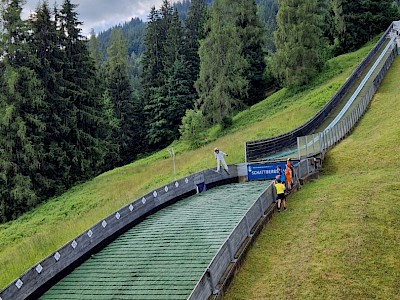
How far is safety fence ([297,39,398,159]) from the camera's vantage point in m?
24.4

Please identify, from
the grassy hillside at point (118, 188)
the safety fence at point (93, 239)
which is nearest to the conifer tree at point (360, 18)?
the grassy hillside at point (118, 188)

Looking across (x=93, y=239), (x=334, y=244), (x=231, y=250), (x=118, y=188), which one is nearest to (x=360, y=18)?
(x=118, y=188)

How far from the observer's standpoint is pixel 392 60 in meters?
45.6

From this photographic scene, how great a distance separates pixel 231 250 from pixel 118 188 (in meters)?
16.7

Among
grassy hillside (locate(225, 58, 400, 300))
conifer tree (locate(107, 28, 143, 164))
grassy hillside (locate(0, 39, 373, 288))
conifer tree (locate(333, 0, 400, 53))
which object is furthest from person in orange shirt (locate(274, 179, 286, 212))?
conifer tree (locate(333, 0, 400, 53))

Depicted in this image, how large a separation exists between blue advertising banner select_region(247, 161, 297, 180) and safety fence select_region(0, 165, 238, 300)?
1.99m

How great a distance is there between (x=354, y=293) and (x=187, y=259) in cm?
450

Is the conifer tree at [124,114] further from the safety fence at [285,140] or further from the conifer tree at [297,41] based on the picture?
the safety fence at [285,140]

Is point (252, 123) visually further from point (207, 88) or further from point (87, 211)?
point (87, 211)

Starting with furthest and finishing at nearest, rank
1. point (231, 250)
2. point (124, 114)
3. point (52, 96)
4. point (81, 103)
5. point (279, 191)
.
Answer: point (124, 114)
point (81, 103)
point (52, 96)
point (279, 191)
point (231, 250)

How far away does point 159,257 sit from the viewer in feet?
45.2

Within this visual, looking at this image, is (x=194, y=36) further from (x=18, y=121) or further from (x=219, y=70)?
(x=18, y=121)

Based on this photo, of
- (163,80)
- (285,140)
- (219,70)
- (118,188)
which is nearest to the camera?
(118,188)

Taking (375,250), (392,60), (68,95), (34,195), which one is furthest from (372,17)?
(375,250)
